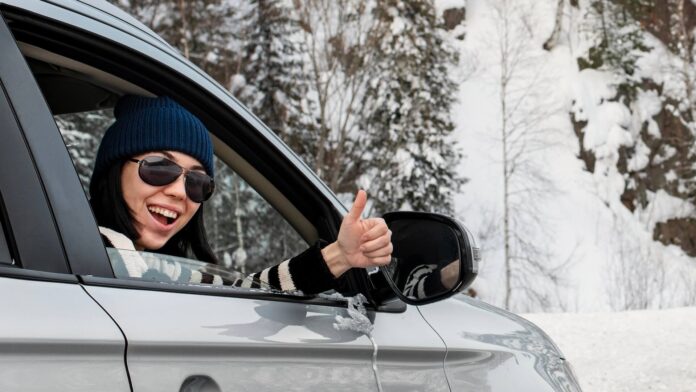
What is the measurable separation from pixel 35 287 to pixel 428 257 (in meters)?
1.05

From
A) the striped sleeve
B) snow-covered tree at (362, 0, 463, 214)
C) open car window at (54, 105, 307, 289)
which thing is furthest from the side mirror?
snow-covered tree at (362, 0, 463, 214)

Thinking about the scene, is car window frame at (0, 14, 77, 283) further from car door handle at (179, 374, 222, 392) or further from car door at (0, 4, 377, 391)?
car door handle at (179, 374, 222, 392)

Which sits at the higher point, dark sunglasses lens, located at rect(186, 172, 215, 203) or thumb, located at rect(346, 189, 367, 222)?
dark sunglasses lens, located at rect(186, 172, 215, 203)

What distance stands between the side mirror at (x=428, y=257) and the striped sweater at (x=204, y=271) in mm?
151

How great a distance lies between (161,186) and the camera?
6.32 feet

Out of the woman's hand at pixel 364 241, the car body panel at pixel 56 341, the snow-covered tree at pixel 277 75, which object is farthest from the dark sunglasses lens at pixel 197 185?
the snow-covered tree at pixel 277 75

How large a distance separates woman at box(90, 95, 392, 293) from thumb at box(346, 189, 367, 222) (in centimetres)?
8

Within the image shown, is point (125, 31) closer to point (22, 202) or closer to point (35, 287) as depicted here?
point (22, 202)

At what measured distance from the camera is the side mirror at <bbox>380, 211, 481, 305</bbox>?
74.6 inches

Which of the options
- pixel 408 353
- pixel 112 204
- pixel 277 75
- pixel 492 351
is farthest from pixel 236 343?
pixel 277 75

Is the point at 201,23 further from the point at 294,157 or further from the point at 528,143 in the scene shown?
the point at 294,157

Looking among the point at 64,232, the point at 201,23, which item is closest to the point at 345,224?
the point at 64,232

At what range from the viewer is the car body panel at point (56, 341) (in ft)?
3.34

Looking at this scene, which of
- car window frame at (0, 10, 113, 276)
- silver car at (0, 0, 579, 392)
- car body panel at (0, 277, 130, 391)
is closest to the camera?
car body panel at (0, 277, 130, 391)
